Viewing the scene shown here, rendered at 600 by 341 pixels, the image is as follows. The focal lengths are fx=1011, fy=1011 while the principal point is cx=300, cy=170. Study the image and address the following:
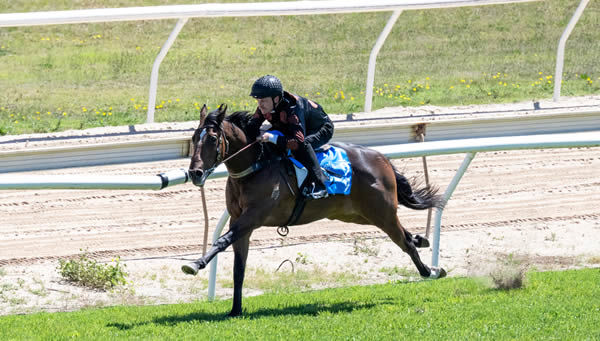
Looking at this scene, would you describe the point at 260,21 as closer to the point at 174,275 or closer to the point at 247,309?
the point at 174,275

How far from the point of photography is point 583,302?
6.06 metres

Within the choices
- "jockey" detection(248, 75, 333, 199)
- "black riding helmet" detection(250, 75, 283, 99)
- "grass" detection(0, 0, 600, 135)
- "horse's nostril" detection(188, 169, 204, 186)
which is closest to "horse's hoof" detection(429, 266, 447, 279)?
"jockey" detection(248, 75, 333, 199)

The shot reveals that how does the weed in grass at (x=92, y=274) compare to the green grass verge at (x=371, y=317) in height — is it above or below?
below

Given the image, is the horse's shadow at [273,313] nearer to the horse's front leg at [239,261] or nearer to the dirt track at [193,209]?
the horse's front leg at [239,261]

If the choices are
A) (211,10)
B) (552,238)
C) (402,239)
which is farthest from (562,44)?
→ (402,239)

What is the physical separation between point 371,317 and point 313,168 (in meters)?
1.10

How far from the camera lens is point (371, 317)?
19.3ft

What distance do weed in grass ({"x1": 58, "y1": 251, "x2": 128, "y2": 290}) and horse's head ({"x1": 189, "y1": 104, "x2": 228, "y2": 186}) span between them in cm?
182

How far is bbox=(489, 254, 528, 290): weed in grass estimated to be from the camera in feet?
22.0

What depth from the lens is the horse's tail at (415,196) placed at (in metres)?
7.33

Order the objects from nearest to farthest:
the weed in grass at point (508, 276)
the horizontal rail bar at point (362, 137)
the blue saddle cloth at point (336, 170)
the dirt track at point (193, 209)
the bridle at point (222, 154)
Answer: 1. the bridle at point (222, 154)
2. the blue saddle cloth at point (336, 170)
3. the weed in grass at point (508, 276)
4. the dirt track at point (193, 209)
5. the horizontal rail bar at point (362, 137)

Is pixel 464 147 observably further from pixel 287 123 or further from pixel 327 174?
pixel 287 123

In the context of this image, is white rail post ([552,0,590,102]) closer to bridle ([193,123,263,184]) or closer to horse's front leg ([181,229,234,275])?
bridle ([193,123,263,184])

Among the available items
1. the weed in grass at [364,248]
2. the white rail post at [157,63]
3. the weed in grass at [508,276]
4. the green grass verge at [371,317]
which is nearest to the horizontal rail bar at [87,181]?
the green grass verge at [371,317]
